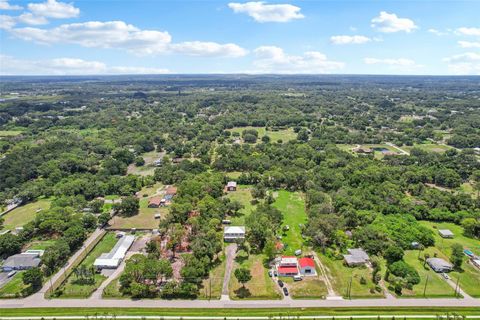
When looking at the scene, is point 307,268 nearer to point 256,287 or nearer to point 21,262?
point 256,287

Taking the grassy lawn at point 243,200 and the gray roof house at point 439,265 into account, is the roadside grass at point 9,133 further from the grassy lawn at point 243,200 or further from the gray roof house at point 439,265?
the gray roof house at point 439,265

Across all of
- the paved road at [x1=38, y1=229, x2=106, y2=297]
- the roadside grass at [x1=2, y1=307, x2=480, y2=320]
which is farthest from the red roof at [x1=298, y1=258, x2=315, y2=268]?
the paved road at [x1=38, y1=229, x2=106, y2=297]

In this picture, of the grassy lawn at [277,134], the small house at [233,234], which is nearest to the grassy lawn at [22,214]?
the small house at [233,234]

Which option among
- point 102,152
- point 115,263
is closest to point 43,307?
point 115,263

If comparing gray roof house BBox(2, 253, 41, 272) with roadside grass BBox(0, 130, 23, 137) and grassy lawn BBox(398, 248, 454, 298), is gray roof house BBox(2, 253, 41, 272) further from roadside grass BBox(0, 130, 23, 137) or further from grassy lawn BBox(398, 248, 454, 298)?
roadside grass BBox(0, 130, 23, 137)

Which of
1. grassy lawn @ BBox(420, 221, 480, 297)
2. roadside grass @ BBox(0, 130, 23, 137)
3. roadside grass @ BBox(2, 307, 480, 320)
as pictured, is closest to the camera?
roadside grass @ BBox(2, 307, 480, 320)

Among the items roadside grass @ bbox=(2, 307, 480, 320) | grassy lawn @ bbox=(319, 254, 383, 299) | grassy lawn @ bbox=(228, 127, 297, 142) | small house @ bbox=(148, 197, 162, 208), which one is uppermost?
grassy lawn @ bbox=(228, 127, 297, 142)

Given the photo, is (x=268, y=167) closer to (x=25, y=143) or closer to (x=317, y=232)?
(x=317, y=232)
